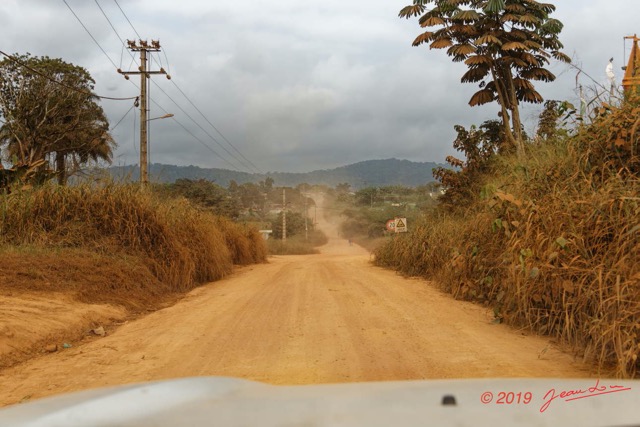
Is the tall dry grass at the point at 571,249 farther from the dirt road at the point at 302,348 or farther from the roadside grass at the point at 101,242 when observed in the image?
the roadside grass at the point at 101,242

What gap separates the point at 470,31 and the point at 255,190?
222ft

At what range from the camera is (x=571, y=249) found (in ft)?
19.4

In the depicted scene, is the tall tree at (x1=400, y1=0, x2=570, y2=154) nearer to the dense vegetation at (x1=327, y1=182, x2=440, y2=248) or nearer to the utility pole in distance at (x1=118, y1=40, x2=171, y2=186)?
the utility pole in distance at (x1=118, y1=40, x2=171, y2=186)

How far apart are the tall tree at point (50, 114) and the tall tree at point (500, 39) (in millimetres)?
17667

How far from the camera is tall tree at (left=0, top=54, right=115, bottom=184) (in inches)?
1047

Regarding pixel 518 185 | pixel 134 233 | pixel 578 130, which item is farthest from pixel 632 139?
pixel 134 233

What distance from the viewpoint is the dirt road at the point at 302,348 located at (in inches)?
189

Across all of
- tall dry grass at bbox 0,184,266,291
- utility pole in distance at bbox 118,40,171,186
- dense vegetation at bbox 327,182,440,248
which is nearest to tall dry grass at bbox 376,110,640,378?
tall dry grass at bbox 0,184,266,291

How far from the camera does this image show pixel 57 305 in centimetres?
759

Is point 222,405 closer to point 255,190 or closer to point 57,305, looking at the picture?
point 57,305

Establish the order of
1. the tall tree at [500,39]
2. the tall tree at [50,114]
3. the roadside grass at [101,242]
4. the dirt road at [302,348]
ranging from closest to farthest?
1. the dirt road at [302,348]
2. the roadside grass at [101,242]
3. the tall tree at [500,39]
4. the tall tree at [50,114]

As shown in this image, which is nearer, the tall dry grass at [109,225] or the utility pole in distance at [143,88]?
the tall dry grass at [109,225]

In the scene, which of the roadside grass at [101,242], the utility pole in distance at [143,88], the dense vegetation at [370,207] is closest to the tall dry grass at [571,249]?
the roadside grass at [101,242]

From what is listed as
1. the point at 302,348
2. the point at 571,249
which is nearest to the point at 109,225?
the point at 302,348
